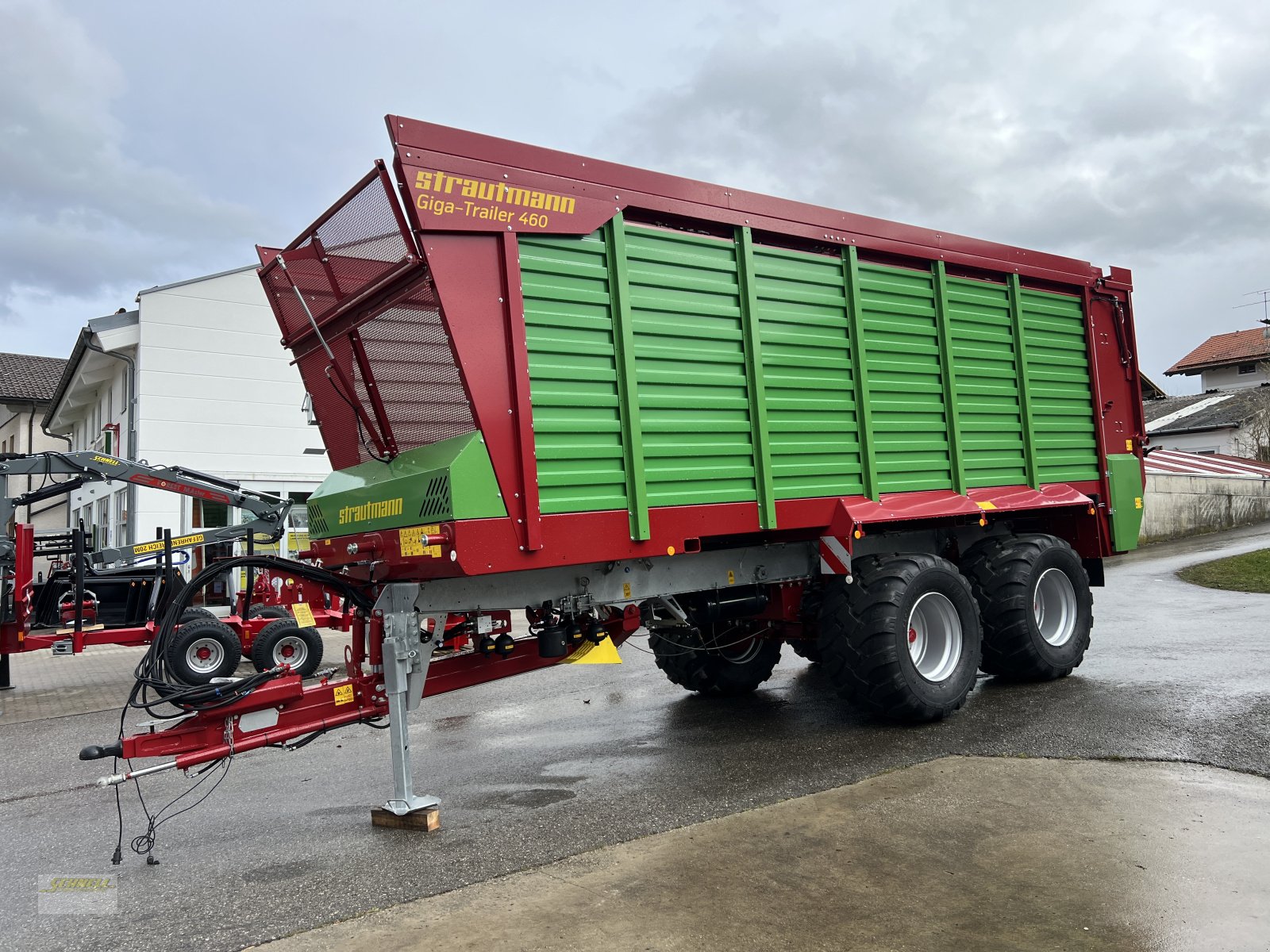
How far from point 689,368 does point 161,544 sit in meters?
8.56

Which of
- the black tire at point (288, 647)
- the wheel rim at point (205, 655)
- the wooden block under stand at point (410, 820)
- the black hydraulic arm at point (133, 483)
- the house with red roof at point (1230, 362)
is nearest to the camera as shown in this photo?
the wooden block under stand at point (410, 820)

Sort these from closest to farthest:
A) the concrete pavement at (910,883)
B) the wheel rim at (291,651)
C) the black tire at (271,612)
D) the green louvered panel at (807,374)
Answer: the concrete pavement at (910,883)
the green louvered panel at (807,374)
the wheel rim at (291,651)
the black tire at (271,612)

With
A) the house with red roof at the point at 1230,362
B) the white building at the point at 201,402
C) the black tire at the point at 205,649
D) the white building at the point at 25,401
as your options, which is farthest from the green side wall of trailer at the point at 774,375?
the house with red roof at the point at 1230,362

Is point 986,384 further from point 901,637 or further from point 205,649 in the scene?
point 205,649

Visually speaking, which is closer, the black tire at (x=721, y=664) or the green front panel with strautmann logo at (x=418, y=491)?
the green front panel with strautmann logo at (x=418, y=491)

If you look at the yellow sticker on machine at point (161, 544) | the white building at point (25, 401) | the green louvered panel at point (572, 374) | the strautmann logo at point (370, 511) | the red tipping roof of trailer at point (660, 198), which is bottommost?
the strautmann logo at point (370, 511)

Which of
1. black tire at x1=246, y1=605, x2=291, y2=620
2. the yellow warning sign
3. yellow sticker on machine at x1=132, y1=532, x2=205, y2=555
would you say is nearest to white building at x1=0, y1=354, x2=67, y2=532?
yellow sticker on machine at x1=132, y1=532, x2=205, y2=555

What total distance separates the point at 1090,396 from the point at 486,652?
5.55 m

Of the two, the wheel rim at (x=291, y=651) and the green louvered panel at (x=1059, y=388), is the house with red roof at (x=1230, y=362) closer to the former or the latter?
the green louvered panel at (x=1059, y=388)

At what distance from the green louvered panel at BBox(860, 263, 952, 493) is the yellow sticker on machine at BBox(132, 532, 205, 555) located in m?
8.74

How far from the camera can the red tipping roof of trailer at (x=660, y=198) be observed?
4.70m

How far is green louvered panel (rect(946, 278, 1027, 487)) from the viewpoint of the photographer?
23.3 feet

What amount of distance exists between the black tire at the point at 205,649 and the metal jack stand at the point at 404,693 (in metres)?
5.23

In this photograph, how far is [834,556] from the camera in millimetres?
6340
